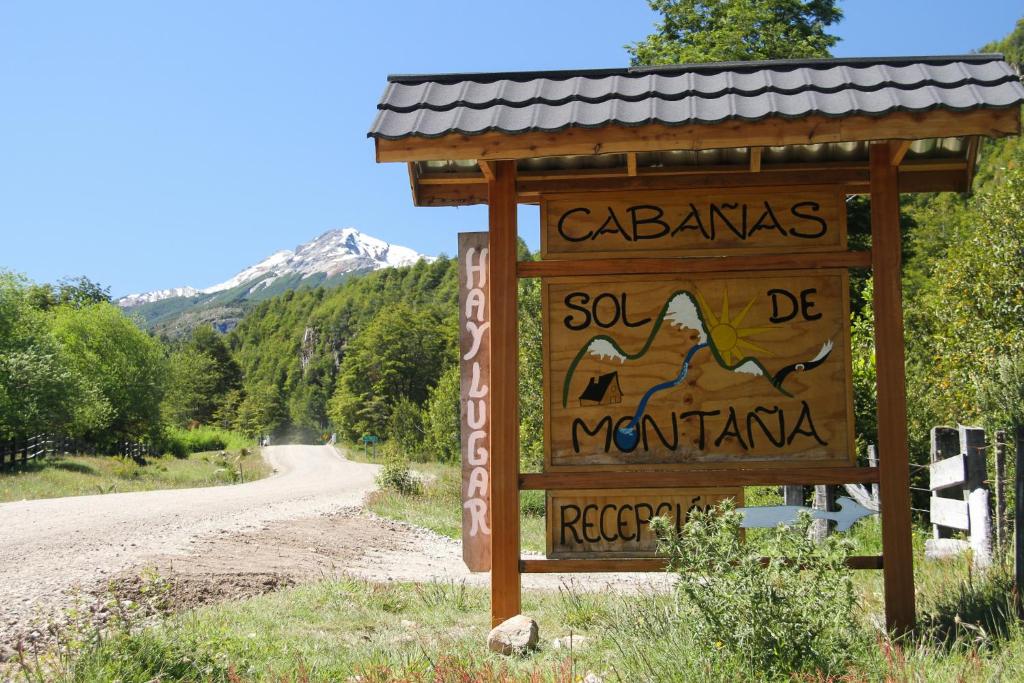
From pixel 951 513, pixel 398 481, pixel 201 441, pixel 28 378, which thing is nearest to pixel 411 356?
pixel 201 441

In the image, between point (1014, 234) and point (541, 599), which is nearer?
point (541, 599)

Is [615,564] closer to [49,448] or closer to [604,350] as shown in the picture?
[604,350]

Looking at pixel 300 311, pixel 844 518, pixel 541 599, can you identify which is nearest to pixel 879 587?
pixel 844 518

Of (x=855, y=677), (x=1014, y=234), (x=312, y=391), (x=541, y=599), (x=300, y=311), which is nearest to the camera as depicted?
(x=855, y=677)

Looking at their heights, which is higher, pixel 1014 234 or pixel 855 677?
pixel 1014 234

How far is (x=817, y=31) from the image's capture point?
24406 mm

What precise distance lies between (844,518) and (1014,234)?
17701 mm

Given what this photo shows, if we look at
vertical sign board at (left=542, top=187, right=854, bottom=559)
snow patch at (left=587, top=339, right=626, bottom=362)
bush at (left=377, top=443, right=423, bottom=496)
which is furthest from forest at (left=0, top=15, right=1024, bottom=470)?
snow patch at (left=587, top=339, right=626, bottom=362)

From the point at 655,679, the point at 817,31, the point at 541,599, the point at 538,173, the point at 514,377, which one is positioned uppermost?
the point at 817,31

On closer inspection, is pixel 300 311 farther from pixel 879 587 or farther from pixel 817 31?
pixel 879 587

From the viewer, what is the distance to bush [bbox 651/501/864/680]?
3.98 m

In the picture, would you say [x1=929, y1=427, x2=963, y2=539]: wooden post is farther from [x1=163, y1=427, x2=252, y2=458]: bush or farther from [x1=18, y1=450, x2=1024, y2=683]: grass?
[x1=163, y1=427, x2=252, y2=458]: bush

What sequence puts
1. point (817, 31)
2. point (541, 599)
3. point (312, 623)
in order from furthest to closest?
point (817, 31) → point (541, 599) → point (312, 623)

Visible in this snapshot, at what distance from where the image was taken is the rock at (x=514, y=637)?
17.2ft
